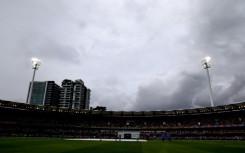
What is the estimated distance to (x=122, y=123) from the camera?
8456 centimetres

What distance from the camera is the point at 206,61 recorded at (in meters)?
62.7

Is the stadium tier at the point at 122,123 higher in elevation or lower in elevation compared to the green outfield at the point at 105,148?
higher

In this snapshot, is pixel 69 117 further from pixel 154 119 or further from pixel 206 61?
pixel 206 61

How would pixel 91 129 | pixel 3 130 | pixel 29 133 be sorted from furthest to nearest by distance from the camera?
pixel 91 129 → pixel 29 133 → pixel 3 130

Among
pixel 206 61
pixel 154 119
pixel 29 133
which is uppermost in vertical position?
pixel 206 61

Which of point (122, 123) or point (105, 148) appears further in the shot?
point (122, 123)

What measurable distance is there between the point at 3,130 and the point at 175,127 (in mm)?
63036

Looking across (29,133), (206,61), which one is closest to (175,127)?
(206,61)

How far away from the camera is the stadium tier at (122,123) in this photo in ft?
215

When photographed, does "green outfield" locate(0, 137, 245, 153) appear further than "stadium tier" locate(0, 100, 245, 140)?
No

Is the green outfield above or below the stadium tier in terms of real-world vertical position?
below

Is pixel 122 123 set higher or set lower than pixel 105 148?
higher

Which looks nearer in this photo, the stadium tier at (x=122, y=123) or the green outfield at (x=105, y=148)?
the green outfield at (x=105, y=148)

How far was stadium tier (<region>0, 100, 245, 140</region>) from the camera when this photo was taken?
6556cm
